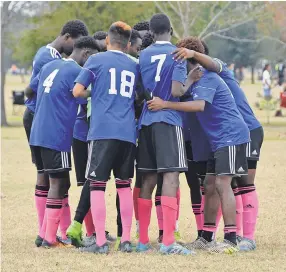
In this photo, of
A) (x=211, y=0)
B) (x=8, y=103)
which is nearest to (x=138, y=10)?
(x=211, y=0)

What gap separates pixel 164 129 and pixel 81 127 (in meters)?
1.21

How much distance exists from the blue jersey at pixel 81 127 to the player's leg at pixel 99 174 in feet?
2.64

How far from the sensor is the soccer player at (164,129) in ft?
24.1

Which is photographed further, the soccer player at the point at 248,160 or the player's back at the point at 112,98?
the soccer player at the point at 248,160

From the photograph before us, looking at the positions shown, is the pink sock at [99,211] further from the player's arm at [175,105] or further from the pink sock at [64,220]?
the pink sock at [64,220]

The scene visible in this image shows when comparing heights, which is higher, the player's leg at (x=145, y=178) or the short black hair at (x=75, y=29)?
the short black hair at (x=75, y=29)

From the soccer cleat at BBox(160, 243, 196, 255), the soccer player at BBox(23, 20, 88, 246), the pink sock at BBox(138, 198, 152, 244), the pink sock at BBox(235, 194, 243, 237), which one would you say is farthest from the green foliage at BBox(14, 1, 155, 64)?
the soccer cleat at BBox(160, 243, 196, 255)

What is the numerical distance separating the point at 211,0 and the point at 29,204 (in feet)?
61.2

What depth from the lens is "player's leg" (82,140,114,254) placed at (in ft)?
24.2

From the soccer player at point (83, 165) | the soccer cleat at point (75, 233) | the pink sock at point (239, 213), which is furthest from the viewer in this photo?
the pink sock at point (239, 213)

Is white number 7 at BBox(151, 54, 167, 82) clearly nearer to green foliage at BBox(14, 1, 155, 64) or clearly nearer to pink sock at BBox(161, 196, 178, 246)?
pink sock at BBox(161, 196, 178, 246)

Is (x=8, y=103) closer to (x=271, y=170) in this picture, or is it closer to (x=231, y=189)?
(x=271, y=170)

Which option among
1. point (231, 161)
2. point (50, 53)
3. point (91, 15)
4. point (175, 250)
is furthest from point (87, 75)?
point (91, 15)

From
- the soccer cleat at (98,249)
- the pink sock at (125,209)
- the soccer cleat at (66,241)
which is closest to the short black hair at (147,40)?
the pink sock at (125,209)
